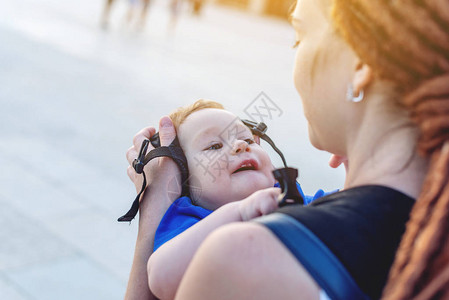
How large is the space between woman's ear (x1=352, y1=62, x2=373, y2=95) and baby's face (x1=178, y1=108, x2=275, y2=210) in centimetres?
66

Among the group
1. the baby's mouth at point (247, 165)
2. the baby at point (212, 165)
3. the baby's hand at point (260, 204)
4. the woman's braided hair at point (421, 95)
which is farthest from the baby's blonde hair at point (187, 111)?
the woman's braided hair at point (421, 95)

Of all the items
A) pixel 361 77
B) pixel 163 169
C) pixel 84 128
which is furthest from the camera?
pixel 84 128

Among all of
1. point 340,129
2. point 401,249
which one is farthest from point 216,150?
point 401,249

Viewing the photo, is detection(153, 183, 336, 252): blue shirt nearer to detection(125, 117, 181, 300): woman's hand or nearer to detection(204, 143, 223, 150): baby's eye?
detection(125, 117, 181, 300): woman's hand

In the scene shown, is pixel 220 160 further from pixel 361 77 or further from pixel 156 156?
pixel 361 77

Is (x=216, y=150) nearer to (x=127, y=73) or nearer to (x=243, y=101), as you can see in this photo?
(x=243, y=101)

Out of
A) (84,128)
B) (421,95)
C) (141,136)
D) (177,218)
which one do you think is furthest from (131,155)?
(84,128)

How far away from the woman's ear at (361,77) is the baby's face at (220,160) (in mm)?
664

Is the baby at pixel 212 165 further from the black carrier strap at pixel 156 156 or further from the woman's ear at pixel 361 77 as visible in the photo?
the woman's ear at pixel 361 77

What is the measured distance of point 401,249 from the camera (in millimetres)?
923

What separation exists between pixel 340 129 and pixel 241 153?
1.99 ft

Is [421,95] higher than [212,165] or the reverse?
higher

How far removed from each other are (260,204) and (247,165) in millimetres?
505

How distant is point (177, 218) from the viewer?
154cm
